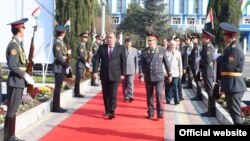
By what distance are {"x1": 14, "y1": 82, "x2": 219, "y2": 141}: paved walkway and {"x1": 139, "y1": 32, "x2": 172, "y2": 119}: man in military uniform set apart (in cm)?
44

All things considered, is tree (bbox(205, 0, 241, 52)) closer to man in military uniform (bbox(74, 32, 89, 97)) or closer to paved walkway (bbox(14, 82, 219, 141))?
paved walkway (bbox(14, 82, 219, 141))

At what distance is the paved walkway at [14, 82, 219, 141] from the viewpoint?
8703 millimetres

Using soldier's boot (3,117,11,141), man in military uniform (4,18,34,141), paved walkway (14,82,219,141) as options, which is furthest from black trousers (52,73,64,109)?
soldier's boot (3,117,11,141)

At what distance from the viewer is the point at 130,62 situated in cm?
1362

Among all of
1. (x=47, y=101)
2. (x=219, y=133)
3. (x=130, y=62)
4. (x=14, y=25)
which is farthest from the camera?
(x=130, y=62)

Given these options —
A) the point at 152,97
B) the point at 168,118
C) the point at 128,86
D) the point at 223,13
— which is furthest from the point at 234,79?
the point at 223,13

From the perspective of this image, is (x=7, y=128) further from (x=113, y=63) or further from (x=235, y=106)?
(x=235, y=106)

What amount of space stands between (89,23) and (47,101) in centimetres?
1115

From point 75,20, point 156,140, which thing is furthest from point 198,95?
point 75,20

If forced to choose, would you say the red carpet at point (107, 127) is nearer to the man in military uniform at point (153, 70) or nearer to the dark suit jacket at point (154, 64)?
the man in military uniform at point (153, 70)

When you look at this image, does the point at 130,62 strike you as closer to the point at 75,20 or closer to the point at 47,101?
the point at 47,101

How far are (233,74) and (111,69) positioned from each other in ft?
11.5

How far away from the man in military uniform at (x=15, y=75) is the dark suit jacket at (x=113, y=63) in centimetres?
288

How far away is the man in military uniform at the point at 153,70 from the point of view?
10258mm
